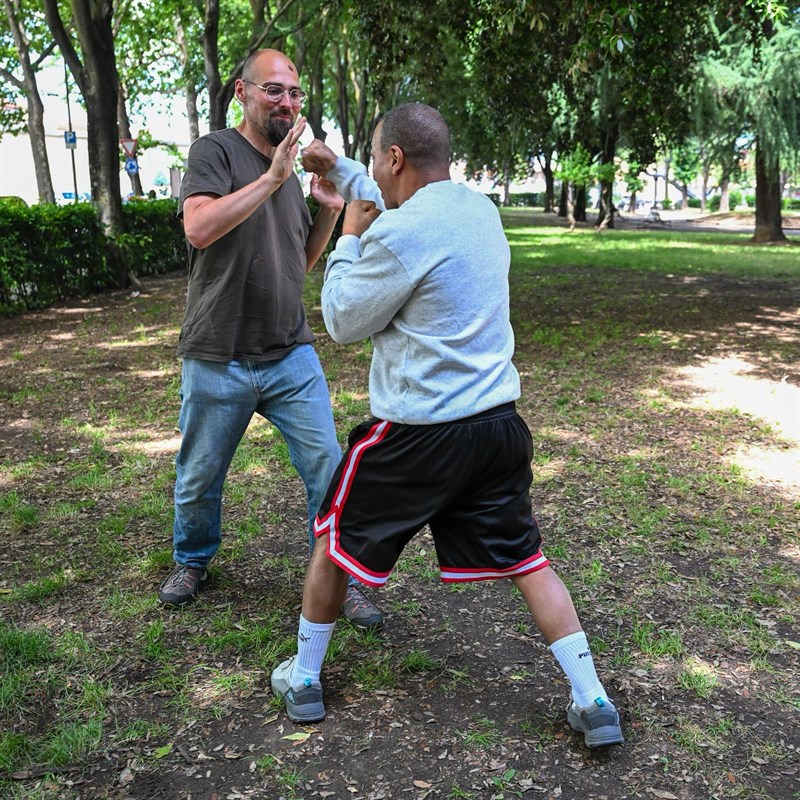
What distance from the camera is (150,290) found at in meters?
14.6

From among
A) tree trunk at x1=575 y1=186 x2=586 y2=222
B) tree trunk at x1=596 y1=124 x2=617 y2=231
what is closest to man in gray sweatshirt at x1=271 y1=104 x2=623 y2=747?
tree trunk at x1=596 y1=124 x2=617 y2=231

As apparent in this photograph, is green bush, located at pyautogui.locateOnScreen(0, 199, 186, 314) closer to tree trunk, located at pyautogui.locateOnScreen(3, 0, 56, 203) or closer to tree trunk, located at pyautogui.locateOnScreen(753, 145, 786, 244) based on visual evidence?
tree trunk, located at pyautogui.locateOnScreen(3, 0, 56, 203)

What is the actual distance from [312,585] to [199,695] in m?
0.66

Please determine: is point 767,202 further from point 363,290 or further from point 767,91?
point 363,290

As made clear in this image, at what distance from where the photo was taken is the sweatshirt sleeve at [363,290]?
8.07 ft

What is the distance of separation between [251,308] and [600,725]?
1.89 metres

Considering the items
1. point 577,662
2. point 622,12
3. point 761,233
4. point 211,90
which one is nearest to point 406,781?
point 577,662

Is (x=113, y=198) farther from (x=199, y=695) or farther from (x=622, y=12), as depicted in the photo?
(x=199, y=695)

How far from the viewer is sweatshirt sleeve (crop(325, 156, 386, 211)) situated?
272 cm

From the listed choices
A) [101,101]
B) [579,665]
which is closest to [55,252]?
[101,101]

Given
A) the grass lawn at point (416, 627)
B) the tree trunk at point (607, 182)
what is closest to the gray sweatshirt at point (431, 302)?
the grass lawn at point (416, 627)

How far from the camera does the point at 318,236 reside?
11.9 feet

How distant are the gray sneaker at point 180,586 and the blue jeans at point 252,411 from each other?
17.1 inches

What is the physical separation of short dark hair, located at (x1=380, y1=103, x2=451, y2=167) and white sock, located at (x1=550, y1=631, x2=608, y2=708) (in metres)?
1.46
